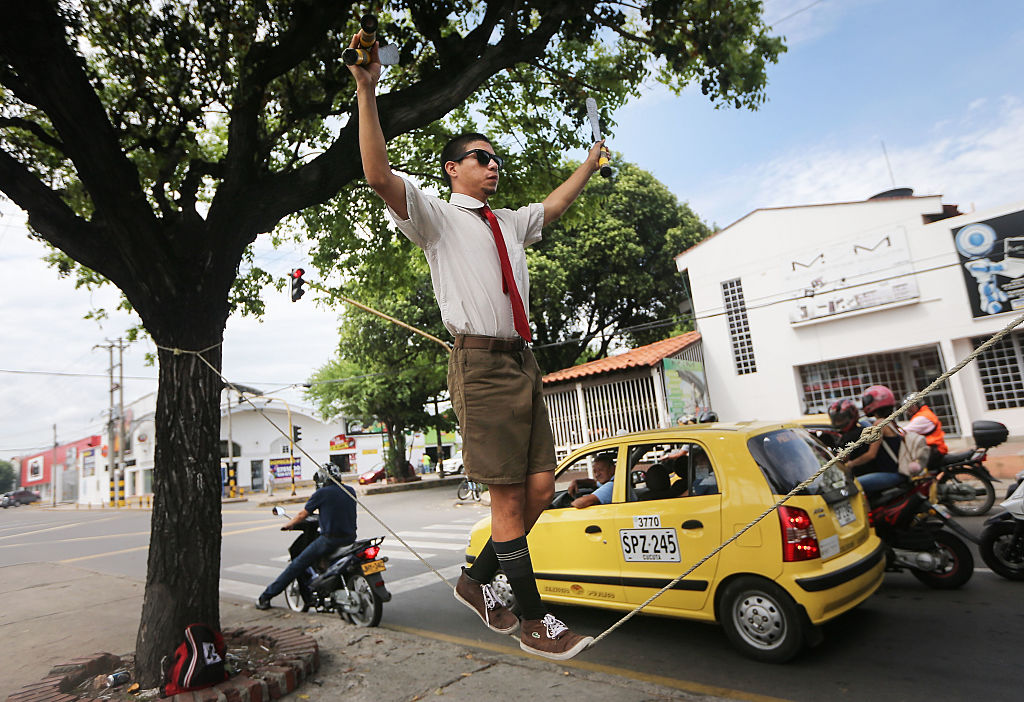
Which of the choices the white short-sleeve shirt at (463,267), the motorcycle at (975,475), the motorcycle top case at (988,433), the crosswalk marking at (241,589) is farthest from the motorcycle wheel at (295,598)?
the motorcycle top case at (988,433)

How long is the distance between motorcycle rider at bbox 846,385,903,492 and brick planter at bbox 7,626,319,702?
4.97 meters

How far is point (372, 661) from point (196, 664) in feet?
4.04

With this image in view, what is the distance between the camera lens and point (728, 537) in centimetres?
434

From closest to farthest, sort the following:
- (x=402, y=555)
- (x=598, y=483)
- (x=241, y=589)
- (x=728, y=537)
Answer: (x=728, y=537), (x=598, y=483), (x=241, y=589), (x=402, y=555)

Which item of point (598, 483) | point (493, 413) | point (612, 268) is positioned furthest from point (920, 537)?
point (612, 268)

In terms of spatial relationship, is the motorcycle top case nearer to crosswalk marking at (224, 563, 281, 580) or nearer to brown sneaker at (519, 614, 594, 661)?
brown sneaker at (519, 614, 594, 661)

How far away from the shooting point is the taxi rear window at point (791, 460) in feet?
14.2

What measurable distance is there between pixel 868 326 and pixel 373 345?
18667 millimetres

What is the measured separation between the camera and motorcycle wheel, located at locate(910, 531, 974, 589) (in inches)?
209

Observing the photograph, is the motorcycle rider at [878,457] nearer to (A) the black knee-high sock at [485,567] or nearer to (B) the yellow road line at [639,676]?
(B) the yellow road line at [639,676]

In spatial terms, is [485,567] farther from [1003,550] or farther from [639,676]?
[1003,550]

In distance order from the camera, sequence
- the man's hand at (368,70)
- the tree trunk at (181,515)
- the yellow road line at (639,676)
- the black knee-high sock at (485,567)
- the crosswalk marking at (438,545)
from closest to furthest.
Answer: the man's hand at (368,70) → the black knee-high sock at (485,567) → the yellow road line at (639,676) → the tree trunk at (181,515) → the crosswalk marking at (438,545)

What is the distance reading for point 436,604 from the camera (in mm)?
6707

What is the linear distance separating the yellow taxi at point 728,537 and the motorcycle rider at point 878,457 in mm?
922
